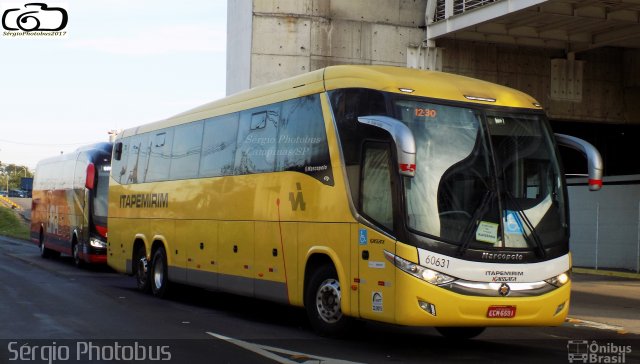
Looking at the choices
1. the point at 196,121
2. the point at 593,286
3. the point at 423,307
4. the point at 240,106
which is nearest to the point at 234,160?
the point at 240,106

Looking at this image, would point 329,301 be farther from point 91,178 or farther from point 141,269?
point 91,178

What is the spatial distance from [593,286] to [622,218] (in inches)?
238

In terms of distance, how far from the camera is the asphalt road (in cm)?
1008

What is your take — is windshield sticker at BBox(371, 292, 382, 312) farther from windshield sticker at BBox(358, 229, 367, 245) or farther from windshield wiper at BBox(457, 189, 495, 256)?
windshield wiper at BBox(457, 189, 495, 256)

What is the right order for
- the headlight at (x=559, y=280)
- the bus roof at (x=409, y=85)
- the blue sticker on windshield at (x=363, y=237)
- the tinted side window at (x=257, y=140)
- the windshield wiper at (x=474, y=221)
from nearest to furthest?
the windshield wiper at (x=474, y=221), the headlight at (x=559, y=280), the blue sticker on windshield at (x=363, y=237), the bus roof at (x=409, y=85), the tinted side window at (x=257, y=140)

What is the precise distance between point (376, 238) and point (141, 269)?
9.26m

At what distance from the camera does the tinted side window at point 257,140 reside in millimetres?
13461

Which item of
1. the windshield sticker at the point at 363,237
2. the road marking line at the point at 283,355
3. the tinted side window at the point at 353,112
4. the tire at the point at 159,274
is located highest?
the tinted side window at the point at 353,112

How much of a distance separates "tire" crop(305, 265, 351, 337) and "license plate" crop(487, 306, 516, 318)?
194 cm

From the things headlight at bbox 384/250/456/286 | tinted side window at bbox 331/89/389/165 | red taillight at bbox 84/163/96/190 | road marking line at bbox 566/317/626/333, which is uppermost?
tinted side window at bbox 331/89/389/165

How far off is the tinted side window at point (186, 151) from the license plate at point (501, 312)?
24.3ft

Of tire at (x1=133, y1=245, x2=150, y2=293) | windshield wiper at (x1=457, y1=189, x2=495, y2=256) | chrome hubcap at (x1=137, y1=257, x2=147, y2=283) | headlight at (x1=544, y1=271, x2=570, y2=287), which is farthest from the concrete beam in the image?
windshield wiper at (x1=457, y1=189, x2=495, y2=256)

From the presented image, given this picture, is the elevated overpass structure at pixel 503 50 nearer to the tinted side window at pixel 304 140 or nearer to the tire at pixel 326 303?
the tinted side window at pixel 304 140

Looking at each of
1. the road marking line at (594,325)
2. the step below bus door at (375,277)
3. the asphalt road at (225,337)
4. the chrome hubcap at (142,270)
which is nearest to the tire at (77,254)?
the chrome hubcap at (142,270)
